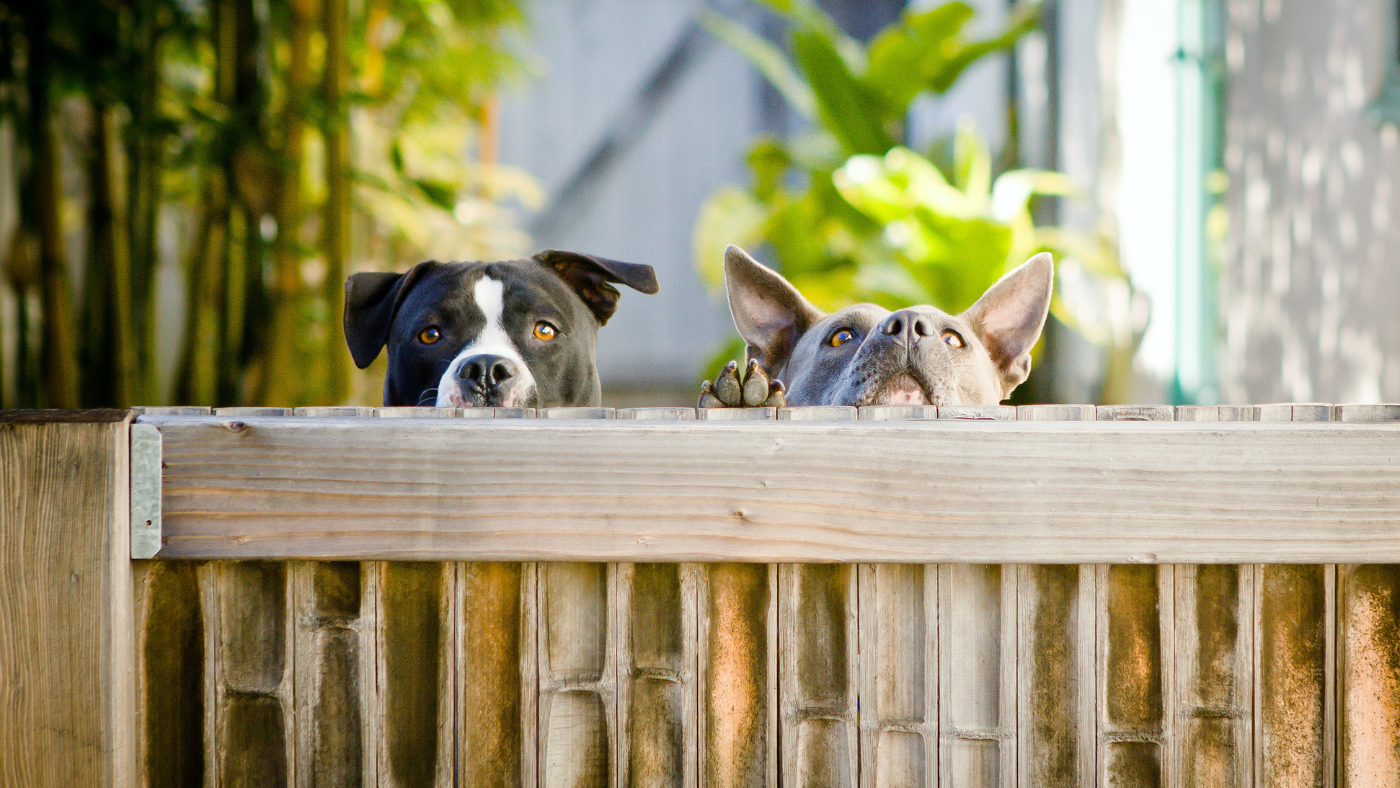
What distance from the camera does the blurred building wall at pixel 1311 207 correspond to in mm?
3023

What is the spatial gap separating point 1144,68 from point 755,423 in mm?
4161

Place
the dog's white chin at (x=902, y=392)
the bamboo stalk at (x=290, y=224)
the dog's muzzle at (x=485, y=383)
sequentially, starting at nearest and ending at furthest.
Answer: the dog's white chin at (x=902, y=392) < the dog's muzzle at (x=485, y=383) < the bamboo stalk at (x=290, y=224)

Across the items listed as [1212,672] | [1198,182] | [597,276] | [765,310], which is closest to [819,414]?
[1212,672]

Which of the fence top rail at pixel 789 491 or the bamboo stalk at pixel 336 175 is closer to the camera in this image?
the fence top rail at pixel 789 491

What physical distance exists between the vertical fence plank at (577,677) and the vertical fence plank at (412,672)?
96 millimetres

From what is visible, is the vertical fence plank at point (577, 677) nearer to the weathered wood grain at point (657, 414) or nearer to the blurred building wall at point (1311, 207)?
the weathered wood grain at point (657, 414)

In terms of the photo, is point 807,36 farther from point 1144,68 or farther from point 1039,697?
point 1039,697

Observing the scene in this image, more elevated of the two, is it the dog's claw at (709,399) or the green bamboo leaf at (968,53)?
the green bamboo leaf at (968,53)

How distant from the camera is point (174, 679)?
3.22 feet

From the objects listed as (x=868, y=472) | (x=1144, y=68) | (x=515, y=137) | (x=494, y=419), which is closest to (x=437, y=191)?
(x=494, y=419)

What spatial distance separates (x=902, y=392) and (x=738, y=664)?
576mm

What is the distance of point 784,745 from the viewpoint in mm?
959

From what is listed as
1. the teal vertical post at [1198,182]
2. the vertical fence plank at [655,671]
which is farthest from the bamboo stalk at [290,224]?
the teal vertical post at [1198,182]

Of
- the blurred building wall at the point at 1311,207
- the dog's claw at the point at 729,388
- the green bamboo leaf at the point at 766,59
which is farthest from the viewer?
the green bamboo leaf at the point at 766,59
